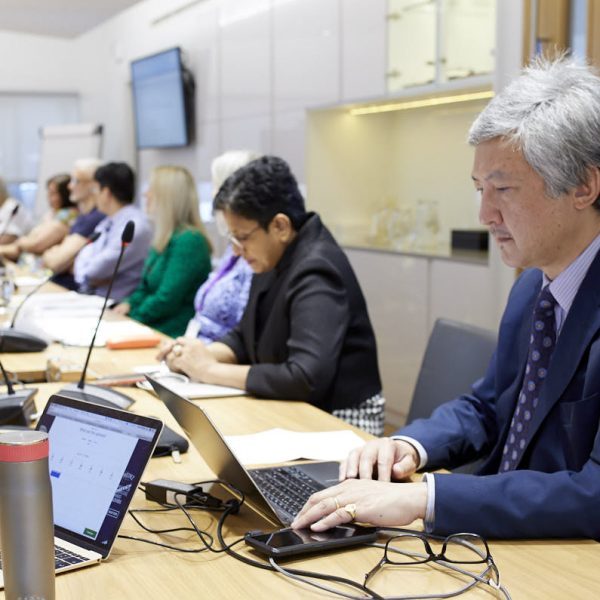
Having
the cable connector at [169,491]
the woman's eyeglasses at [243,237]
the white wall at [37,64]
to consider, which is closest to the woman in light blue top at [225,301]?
the woman's eyeglasses at [243,237]

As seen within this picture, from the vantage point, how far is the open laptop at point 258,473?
4.45 ft

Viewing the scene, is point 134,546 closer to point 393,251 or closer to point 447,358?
point 447,358

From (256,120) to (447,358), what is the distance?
408 cm

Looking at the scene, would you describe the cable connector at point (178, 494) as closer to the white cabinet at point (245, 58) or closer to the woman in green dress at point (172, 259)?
the woman in green dress at point (172, 259)

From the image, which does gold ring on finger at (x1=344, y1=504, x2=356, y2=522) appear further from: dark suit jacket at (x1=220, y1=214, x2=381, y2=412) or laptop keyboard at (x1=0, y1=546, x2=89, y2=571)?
dark suit jacket at (x1=220, y1=214, x2=381, y2=412)

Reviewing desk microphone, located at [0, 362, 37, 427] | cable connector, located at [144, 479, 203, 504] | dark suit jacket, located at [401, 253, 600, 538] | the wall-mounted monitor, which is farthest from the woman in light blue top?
the wall-mounted monitor

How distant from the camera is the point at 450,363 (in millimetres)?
2184

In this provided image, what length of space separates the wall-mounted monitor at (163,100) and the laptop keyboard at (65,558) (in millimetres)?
6108

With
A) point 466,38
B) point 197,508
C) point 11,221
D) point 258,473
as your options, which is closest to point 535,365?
point 258,473

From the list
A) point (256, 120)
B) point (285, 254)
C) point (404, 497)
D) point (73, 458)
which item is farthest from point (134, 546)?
point (256, 120)

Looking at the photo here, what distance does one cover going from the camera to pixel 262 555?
4.09ft

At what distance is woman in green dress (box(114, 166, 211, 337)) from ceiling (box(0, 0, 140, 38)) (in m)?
1.06

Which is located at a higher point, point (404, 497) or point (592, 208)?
point (592, 208)

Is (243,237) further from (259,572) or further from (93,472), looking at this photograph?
(259,572)
